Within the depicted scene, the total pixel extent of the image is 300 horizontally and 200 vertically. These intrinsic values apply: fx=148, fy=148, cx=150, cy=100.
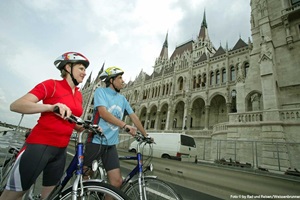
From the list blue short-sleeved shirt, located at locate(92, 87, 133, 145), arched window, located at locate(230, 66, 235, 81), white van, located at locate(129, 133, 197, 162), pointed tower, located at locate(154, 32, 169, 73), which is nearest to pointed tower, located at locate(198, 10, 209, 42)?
pointed tower, located at locate(154, 32, 169, 73)

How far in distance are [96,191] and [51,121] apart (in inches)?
31.5

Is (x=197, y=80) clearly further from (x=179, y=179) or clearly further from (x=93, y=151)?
(x=93, y=151)

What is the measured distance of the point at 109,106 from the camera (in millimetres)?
2262

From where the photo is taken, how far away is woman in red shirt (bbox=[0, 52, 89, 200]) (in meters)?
1.22

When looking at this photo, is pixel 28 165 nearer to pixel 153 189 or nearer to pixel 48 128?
pixel 48 128

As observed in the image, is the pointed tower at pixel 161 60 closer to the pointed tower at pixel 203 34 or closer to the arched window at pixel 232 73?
the pointed tower at pixel 203 34

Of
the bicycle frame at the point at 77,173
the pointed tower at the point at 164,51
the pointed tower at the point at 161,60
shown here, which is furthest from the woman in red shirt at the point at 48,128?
the pointed tower at the point at 164,51

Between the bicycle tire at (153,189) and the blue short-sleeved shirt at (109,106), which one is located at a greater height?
the blue short-sleeved shirt at (109,106)

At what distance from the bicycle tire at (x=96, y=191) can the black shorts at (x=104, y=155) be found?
0.63m

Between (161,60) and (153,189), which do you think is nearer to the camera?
(153,189)

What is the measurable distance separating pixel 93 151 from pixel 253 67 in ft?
46.1

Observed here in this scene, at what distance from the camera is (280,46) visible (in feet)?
38.3

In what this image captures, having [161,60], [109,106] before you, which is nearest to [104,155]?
[109,106]

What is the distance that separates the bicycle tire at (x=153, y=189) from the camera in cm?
194
